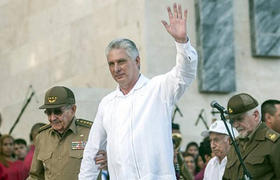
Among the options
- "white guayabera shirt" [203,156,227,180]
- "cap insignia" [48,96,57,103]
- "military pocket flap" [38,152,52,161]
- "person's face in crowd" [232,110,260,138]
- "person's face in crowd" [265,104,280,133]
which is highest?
"cap insignia" [48,96,57,103]

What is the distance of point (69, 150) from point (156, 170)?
2391mm

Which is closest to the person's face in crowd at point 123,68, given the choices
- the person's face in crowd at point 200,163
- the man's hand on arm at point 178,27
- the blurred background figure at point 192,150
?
the man's hand on arm at point 178,27

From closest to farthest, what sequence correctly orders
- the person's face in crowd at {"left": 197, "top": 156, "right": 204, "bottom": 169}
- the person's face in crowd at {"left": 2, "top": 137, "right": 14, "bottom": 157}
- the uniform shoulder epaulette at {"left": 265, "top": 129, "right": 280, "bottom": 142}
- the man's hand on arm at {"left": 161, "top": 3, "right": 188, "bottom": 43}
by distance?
the man's hand on arm at {"left": 161, "top": 3, "right": 188, "bottom": 43} → the uniform shoulder epaulette at {"left": 265, "top": 129, "right": 280, "bottom": 142} → the person's face in crowd at {"left": 2, "top": 137, "right": 14, "bottom": 157} → the person's face in crowd at {"left": 197, "top": 156, "right": 204, "bottom": 169}

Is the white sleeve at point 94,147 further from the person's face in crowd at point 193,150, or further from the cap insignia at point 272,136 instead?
the person's face in crowd at point 193,150

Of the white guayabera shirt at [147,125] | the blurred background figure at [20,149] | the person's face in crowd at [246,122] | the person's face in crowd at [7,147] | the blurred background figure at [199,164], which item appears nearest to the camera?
the white guayabera shirt at [147,125]

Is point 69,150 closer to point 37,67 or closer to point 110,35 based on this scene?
point 110,35

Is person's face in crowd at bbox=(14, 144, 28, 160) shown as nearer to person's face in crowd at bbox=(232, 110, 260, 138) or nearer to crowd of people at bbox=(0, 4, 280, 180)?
crowd of people at bbox=(0, 4, 280, 180)

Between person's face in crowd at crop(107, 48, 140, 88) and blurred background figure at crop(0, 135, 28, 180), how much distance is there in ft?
19.4

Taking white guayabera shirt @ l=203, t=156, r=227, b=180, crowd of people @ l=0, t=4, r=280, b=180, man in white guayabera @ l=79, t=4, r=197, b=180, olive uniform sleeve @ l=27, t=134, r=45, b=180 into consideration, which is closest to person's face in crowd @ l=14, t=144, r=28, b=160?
white guayabera shirt @ l=203, t=156, r=227, b=180

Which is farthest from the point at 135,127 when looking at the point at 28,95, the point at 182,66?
the point at 28,95

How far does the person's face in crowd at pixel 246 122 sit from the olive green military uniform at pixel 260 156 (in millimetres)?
90

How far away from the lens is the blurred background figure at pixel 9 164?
1457 cm

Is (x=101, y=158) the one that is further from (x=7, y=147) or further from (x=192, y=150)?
(x=192, y=150)

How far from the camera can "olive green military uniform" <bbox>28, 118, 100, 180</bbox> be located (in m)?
10.7
